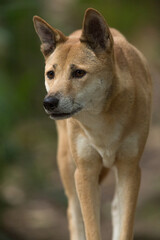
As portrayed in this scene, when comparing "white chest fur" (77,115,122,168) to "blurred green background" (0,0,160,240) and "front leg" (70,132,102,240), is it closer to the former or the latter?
"front leg" (70,132,102,240)

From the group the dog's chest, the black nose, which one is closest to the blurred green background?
the dog's chest

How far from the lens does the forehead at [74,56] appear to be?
530 cm

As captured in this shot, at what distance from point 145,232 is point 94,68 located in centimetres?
509

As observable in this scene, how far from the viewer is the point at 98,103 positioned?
210 inches

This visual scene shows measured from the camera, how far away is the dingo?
5.22 meters

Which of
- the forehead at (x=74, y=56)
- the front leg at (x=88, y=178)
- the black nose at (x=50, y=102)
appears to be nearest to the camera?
the black nose at (x=50, y=102)

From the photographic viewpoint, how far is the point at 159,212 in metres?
10.6

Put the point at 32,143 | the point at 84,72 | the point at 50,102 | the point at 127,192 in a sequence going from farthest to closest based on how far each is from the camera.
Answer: the point at 32,143, the point at 127,192, the point at 84,72, the point at 50,102

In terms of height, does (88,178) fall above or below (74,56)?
below

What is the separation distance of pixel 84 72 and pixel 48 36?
1.99ft

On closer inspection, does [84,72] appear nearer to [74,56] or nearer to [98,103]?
[74,56]

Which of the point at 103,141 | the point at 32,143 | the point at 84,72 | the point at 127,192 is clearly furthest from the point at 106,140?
the point at 32,143

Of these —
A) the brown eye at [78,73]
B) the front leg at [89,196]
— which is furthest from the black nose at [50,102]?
the front leg at [89,196]

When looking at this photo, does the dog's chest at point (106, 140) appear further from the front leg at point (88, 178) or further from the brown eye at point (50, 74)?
the brown eye at point (50, 74)
